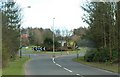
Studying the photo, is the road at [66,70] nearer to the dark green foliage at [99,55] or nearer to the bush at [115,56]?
the bush at [115,56]

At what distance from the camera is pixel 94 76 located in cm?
2472

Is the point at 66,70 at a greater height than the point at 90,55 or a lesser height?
lesser

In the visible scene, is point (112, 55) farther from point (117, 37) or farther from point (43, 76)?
point (43, 76)

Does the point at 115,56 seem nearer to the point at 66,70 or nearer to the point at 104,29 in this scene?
the point at 104,29

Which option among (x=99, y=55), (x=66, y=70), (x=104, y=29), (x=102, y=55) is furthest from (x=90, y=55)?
(x=66, y=70)

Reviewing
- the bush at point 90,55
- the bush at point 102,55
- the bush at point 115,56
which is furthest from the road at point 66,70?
the bush at point 90,55

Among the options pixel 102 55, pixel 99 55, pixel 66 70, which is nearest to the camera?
pixel 66 70

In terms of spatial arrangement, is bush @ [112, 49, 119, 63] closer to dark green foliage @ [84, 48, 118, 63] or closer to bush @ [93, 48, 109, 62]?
dark green foliage @ [84, 48, 118, 63]

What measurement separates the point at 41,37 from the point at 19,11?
8050cm

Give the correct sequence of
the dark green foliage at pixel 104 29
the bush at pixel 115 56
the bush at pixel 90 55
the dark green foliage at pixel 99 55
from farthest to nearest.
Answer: the bush at pixel 90 55 < the dark green foliage at pixel 99 55 < the bush at pixel 115 56 < the dark green foliage at pixel 104 29

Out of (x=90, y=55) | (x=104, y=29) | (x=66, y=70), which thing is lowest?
(x=66, y=70)

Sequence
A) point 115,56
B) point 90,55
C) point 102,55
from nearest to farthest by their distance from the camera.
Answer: point 115,56, point 102,55, point 90,55

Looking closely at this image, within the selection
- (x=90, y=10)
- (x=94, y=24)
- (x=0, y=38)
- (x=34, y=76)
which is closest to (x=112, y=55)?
(x=94, y=24)

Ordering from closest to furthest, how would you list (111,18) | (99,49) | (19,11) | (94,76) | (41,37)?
(94,76) → (111,18) → (99,49) → (19,11) → (41,37)
